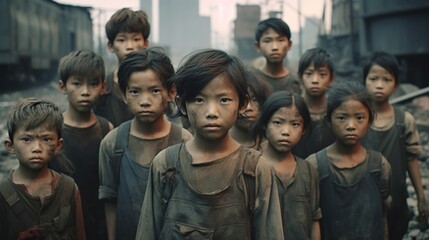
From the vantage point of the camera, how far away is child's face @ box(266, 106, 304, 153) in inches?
142

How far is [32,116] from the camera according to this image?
3.16 metres

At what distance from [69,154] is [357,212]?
2055 millimetres

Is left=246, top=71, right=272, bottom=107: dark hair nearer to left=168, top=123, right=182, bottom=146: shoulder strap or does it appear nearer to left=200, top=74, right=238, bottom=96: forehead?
left=168, top=123, right=182, bottom=146: shoulder strap

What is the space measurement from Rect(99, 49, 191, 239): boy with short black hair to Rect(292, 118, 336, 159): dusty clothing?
4.64 feet

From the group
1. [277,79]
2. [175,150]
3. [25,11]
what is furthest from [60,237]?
A: [25,11]

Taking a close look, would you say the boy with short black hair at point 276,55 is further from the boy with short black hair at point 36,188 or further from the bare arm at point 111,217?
the boy with short black hair at point 36,188

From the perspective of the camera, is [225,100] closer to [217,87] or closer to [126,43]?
[217,87]

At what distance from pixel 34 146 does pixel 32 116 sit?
17cm

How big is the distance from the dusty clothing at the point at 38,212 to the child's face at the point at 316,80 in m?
2.37

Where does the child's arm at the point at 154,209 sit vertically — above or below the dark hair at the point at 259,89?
below

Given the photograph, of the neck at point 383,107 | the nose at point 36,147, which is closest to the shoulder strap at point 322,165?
the neck at point 383,107

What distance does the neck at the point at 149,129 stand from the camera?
3543mm

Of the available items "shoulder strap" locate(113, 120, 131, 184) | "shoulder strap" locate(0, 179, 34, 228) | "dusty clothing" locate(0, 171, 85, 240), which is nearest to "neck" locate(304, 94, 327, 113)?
"shoulder strap" locate(113, 120, 131, 184)

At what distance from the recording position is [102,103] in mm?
4703
